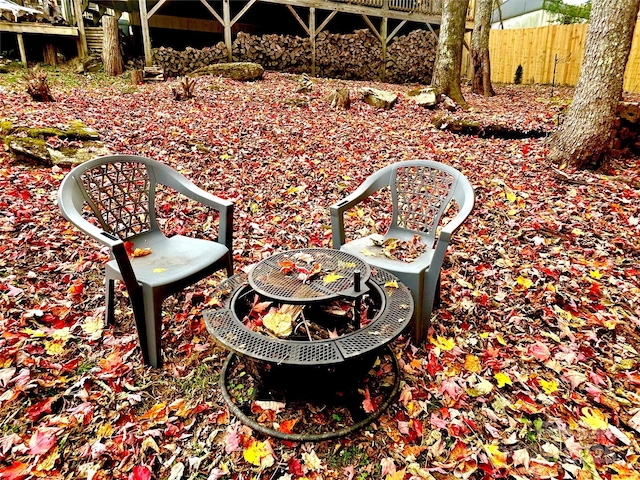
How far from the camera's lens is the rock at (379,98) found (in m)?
7.71

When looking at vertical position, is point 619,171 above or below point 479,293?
above

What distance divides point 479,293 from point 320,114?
5113mm

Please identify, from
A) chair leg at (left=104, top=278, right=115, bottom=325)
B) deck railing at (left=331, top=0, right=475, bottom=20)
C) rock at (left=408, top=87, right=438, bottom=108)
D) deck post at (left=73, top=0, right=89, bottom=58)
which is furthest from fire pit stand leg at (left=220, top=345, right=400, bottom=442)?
deck railing at (left=331, top=0, right=475, bottom=20)

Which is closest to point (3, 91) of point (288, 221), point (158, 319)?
point (288, 221)

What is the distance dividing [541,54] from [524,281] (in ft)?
41.3

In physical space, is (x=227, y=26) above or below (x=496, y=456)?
above

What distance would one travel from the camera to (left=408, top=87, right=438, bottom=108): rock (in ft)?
25.8

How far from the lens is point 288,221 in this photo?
154 inches

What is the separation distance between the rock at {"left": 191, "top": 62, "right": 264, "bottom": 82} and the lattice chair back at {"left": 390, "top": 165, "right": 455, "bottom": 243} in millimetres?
7816

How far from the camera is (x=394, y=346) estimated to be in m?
2.46

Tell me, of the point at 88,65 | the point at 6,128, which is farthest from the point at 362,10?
the point at 6,128

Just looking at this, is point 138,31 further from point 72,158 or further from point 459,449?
point 459,449

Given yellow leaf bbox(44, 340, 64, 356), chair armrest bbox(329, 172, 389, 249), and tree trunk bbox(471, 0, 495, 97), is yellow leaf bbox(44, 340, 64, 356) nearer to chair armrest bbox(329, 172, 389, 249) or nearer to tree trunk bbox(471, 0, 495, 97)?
chair armrest bbox(329, 172, 389, 249)

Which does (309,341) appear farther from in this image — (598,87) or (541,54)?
(541,54)
